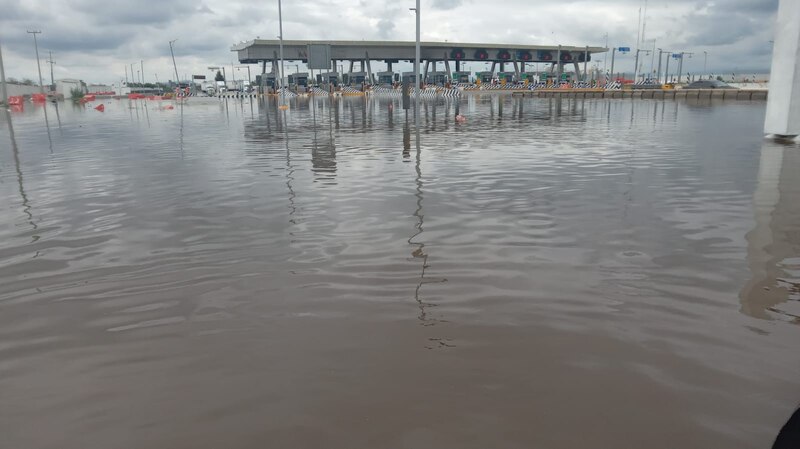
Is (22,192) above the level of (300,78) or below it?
below

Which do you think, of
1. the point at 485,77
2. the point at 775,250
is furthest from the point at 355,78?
the point at 775,250

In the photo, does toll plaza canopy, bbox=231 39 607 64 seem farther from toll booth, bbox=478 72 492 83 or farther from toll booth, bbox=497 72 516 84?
toll booth, bbox=478 72 492 83

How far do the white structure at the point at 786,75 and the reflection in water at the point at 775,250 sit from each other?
6.82 meters

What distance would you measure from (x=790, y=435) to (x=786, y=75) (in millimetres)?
19059

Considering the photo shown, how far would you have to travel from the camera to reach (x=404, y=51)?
122 m

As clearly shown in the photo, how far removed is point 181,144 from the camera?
20641mm

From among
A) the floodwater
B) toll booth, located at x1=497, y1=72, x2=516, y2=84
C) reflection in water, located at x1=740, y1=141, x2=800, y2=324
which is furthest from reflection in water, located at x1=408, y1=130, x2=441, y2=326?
toll booth, located at x1=497, y1=72, x2=516, y2=84

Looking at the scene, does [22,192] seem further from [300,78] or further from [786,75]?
[300,78]

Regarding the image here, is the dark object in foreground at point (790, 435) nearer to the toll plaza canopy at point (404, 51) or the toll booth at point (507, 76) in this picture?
the toll plaza canopy at point (404, 51)

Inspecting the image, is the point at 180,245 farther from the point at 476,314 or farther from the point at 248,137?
the point at 248,137

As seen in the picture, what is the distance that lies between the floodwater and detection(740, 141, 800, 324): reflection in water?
41 millimetres

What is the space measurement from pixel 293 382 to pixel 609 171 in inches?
439

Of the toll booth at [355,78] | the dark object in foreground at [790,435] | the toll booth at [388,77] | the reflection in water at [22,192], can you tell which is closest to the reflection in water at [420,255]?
the dark object in foreground at [790,435]

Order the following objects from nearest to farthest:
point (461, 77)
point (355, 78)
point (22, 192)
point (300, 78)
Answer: point (22, 192)
point (300, 78)
point (461, 77)
point (355, 78)
